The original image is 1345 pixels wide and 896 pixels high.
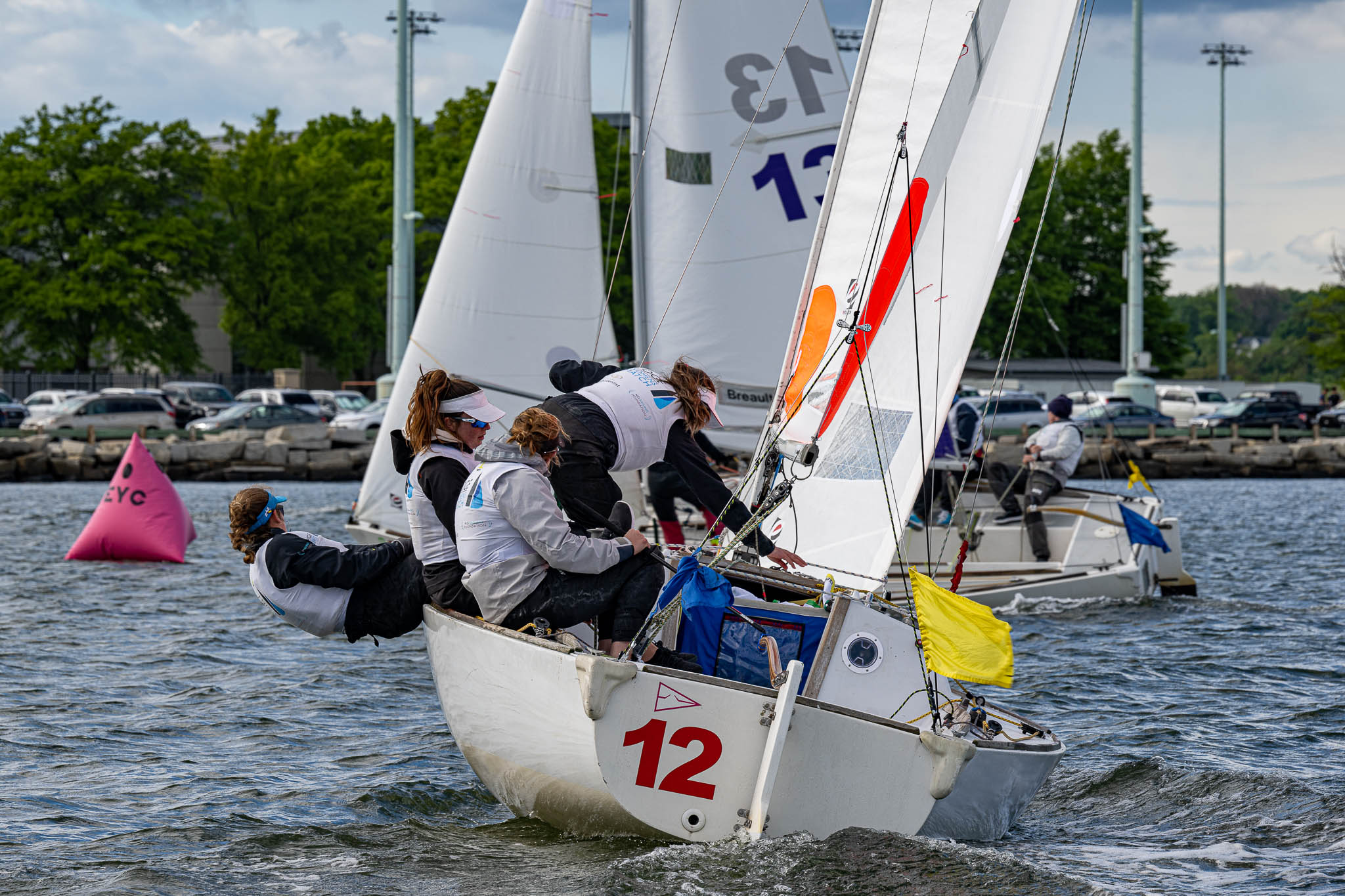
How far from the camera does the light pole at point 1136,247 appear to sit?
134ft

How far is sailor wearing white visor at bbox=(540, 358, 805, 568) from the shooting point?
6477mm

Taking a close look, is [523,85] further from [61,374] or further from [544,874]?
[61,374]

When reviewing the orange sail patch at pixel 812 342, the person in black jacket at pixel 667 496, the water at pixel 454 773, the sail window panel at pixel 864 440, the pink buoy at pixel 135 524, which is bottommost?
the water at pixel 454 773

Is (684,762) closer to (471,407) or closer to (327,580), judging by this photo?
(471,407)

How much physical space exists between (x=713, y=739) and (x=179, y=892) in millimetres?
2225

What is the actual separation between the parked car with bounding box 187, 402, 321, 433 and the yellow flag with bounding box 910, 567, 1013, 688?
32.9 meters

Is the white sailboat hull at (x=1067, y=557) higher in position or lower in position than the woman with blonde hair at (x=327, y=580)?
lower

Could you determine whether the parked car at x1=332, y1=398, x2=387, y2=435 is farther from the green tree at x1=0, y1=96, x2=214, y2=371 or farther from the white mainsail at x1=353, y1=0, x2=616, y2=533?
the white mainsail at x1=353, y1=0, x2=616, y2=533

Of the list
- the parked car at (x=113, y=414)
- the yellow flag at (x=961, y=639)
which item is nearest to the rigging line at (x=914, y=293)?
the yellow flag at (x=961, y=639)

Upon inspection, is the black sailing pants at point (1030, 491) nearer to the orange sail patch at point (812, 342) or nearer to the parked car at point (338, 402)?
the orange sail patch at point (812, 342)

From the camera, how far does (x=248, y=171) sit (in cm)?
5112

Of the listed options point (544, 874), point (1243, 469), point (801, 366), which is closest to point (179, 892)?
point (544, 874)

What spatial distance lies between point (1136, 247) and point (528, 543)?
38675 millimetres

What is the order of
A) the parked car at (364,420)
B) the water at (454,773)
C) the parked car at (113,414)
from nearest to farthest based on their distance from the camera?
the water at (454,773) → the parked car at (364,420) → the parked car at (113,414)
